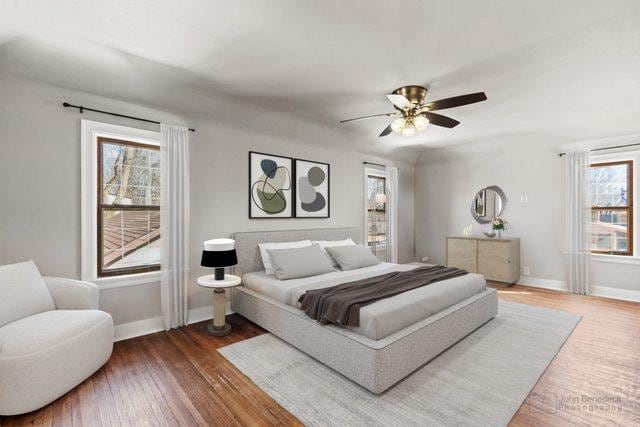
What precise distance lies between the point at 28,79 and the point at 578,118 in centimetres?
601

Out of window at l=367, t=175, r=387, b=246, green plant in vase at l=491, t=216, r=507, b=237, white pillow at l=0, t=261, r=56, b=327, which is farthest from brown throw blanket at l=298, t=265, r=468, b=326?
green plant in vase at l=491, t=216, r=507, b=237

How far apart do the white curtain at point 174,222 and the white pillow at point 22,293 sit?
99cm

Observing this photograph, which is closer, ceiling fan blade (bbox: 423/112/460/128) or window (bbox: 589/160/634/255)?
ceiling fan blade (bbox: 423/112/460/128)

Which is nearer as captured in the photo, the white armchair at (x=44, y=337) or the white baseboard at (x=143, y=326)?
the white armchair at (x=44, y=337)

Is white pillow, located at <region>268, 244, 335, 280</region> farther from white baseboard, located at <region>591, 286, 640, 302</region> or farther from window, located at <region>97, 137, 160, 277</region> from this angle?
white baseboard, located at <region>591, 286, 640, 302</region>

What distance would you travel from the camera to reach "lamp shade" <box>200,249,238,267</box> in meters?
3.19

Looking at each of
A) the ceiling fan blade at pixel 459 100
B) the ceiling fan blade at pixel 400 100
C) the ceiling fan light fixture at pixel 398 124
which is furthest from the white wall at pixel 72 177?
the ceiling fan blade at pixel 459 100

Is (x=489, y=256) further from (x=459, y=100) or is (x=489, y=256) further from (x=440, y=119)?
(x=459, y=100)

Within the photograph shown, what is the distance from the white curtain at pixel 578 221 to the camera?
15.6 ft

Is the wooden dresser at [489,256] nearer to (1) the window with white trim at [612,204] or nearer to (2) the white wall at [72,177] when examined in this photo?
(1) the window with white trim at [612,204]

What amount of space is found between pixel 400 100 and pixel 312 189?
226cm

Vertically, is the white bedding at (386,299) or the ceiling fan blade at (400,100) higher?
the ceiling fan blade at (400,100)

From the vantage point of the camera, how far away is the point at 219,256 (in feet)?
10.6

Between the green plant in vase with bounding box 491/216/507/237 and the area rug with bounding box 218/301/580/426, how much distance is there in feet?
8.19
